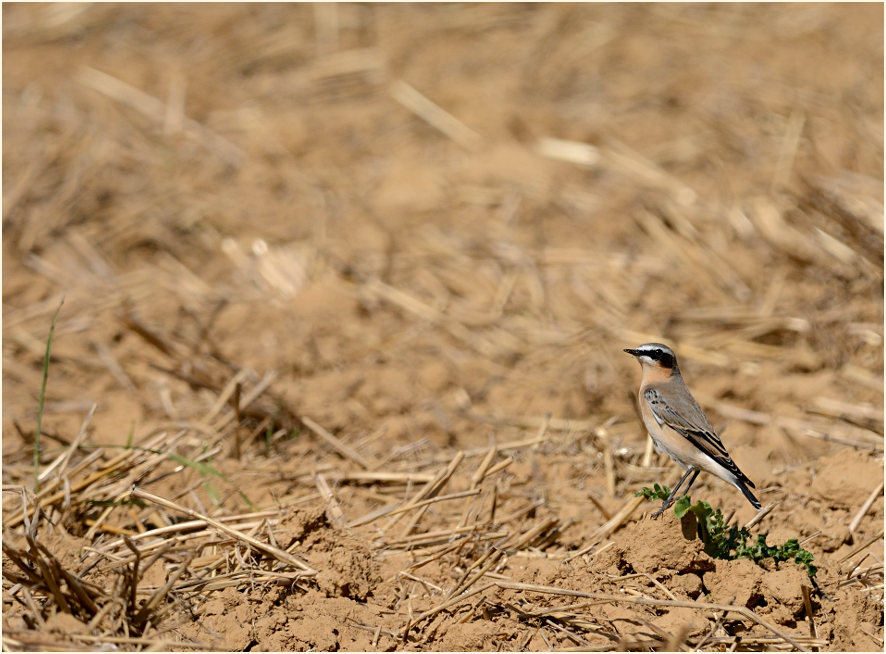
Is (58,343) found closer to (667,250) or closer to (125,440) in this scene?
(125,440)

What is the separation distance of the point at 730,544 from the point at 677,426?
0.53m

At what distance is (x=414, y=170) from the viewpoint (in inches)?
334

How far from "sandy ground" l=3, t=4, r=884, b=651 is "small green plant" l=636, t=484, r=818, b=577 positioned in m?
0.07

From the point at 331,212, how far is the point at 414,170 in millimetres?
966

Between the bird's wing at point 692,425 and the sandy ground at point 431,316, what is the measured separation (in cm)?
38

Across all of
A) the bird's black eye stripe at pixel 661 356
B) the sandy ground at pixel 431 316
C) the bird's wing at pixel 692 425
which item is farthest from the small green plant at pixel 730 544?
the bird's black eye stripe at pixel 661 356

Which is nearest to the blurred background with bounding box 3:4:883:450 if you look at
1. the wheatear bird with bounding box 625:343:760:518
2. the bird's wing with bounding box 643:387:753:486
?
the wheatear bird with bounding box 625:343:760:518

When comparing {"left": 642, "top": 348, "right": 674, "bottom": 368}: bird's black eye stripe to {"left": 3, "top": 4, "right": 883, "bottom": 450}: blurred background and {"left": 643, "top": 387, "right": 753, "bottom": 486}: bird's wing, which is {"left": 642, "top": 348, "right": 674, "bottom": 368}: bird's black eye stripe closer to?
{"left": 643, "top": 387, "right": 753, "bottom": 486}: bird's wing

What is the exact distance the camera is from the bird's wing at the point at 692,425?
3982 millimetres

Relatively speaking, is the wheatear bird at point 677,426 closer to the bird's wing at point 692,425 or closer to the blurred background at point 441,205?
the bird's wing at point 692,425

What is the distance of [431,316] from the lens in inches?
271

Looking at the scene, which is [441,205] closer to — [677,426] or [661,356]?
[661,356]

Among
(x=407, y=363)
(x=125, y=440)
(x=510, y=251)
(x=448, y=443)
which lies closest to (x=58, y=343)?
(x=125, y=440)

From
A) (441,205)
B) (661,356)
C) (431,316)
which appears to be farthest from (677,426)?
(441,205)
